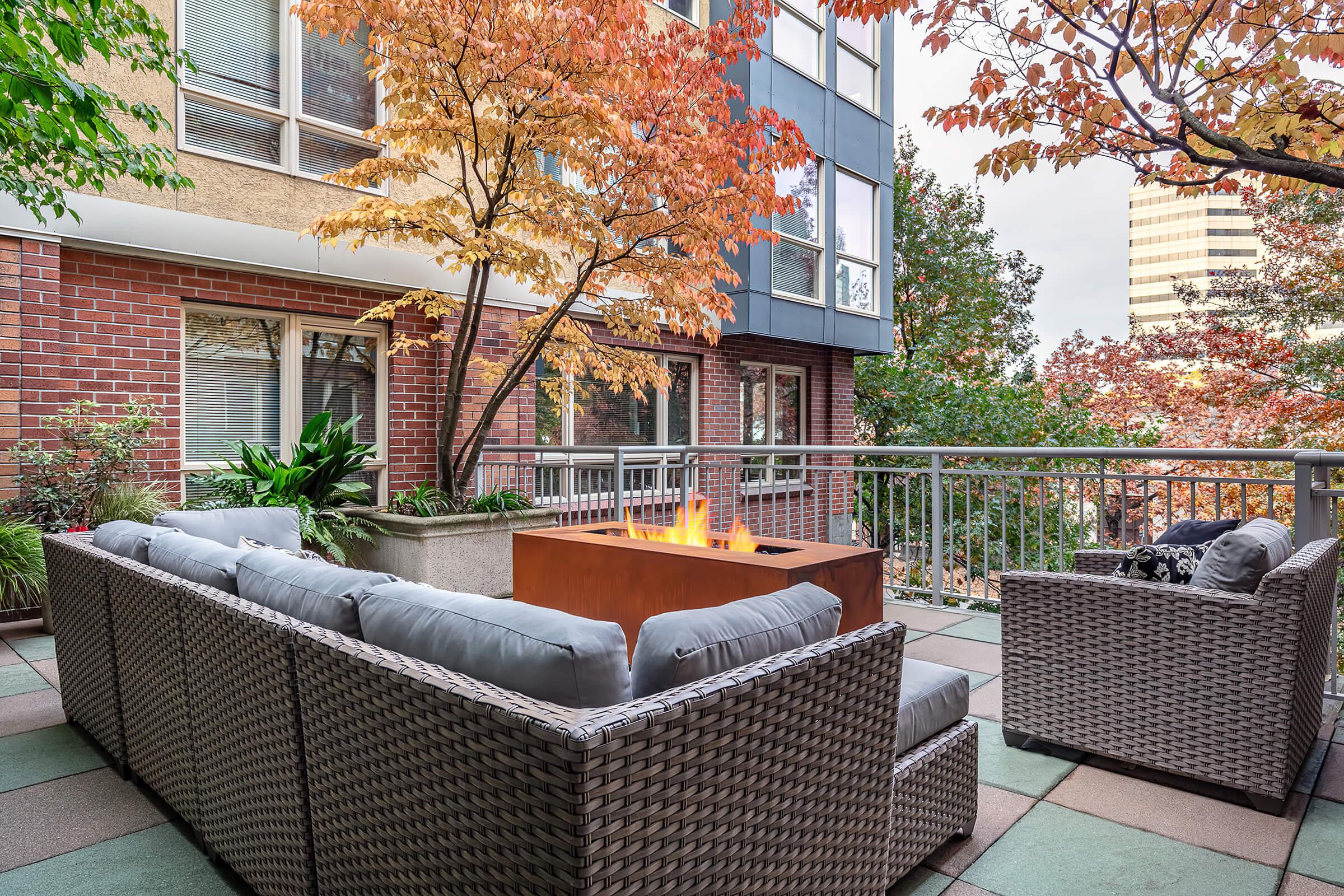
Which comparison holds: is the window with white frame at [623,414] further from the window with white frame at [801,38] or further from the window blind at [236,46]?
the window with white frame at [801,38]

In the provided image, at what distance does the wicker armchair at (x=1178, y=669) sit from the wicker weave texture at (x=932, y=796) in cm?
62

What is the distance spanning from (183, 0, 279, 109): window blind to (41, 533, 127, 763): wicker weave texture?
3446 mm

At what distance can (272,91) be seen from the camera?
515 centimetres

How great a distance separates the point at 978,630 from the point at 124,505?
455cm

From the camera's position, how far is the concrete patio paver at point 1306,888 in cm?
175

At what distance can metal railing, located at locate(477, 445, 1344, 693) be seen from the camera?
3693 mm

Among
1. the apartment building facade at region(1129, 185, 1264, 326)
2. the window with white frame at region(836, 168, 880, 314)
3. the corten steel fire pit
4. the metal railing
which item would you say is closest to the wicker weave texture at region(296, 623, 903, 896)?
the corten steel fire pit

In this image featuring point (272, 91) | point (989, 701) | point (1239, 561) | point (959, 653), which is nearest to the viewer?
point (1239, 561)

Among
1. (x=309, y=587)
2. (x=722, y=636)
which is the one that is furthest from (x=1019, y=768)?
(x=309, y=587)

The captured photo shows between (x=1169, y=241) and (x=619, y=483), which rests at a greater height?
(x=1169, y=241)

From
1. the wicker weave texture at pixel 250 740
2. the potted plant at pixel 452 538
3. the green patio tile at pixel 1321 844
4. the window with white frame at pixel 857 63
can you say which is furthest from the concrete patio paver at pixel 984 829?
the window with white frame at pixel 857 63

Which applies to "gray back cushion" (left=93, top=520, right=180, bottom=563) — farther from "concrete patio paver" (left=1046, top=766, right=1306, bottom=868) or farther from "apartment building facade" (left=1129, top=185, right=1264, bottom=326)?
"apartment building facade" (left=1129, top=185, right=1264, bottom=326)

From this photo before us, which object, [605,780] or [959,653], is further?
[959,653]

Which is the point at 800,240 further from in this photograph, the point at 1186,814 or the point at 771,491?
the point at 1186,814
